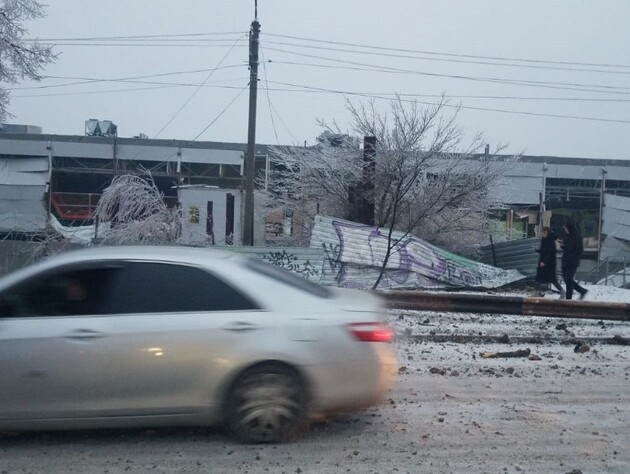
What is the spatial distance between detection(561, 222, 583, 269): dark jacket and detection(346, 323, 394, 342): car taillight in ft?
32.8

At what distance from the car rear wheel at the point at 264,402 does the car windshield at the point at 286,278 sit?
73 cm

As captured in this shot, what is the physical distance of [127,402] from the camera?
5.61 metres

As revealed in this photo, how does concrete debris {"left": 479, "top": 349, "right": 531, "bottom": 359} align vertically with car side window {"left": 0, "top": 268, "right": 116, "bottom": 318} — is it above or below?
below

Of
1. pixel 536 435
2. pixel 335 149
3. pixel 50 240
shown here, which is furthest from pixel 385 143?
pixel 536 435

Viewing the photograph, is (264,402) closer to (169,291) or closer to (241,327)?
(241,327)

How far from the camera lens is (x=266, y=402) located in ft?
18.6


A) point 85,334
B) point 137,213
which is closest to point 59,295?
point 85,334

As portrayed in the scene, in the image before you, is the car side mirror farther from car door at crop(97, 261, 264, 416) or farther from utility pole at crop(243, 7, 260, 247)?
utility pole at crop(243, 7, 260, 247)

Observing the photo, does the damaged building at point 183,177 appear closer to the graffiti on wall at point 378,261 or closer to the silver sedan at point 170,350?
the graffiti on wall at point 378,261

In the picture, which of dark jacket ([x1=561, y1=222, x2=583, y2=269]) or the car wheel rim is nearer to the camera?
the car wheel rim

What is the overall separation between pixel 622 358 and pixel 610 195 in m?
33.2

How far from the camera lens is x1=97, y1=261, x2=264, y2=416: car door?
5586mm

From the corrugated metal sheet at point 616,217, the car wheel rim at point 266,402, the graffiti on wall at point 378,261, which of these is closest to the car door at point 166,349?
the car wheel rim at point 266,402

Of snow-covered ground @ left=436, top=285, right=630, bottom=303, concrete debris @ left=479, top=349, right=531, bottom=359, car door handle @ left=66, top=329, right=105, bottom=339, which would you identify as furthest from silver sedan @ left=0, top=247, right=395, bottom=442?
snow-covered ground @ left=436, top=285, right=630, bottom=303
